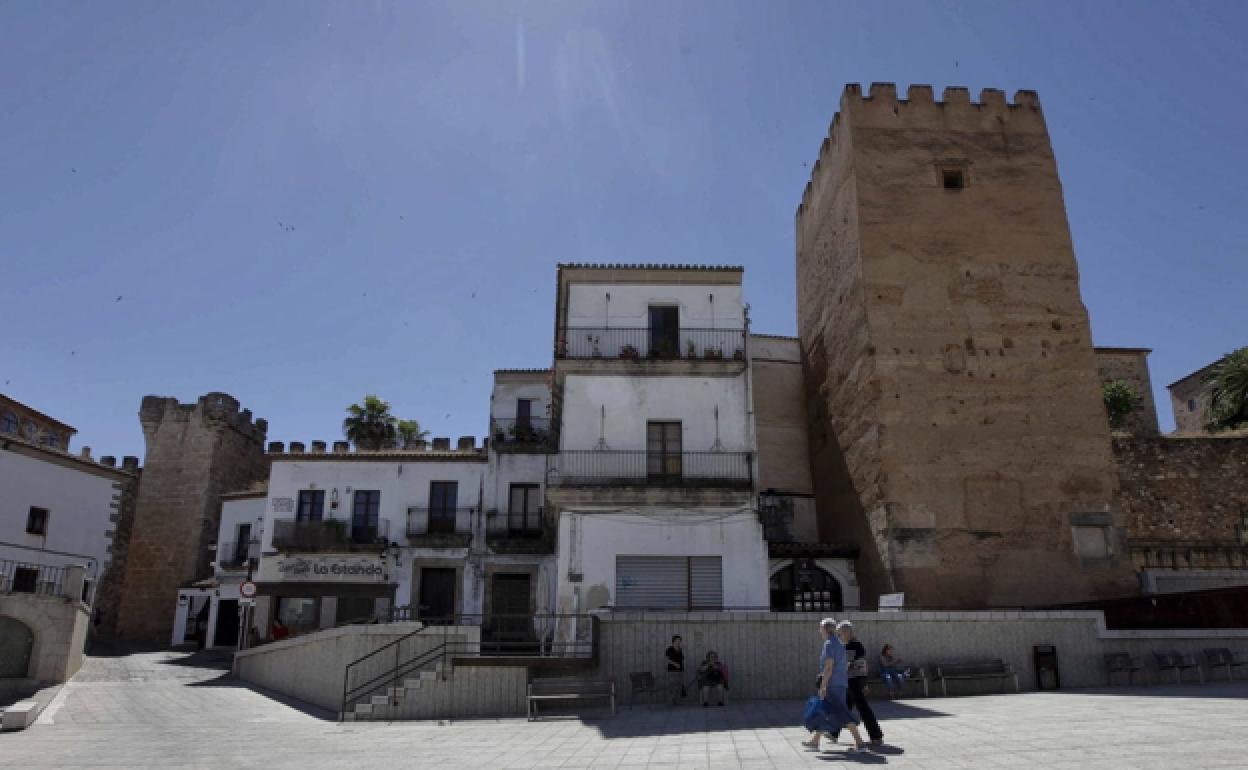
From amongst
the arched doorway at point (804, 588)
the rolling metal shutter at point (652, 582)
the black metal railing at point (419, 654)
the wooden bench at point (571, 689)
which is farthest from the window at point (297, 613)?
the wooden bench at point (571, 689)

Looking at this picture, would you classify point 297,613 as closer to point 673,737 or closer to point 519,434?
point 519,434

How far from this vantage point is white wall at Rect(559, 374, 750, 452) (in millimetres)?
22062

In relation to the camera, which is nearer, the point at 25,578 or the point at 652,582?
the point at 652,582

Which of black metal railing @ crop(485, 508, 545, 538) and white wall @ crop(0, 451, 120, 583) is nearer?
white wall @ crop(0, 451, 120, 583)

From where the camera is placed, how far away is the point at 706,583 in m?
20.7

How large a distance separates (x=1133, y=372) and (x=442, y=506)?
1311 inches

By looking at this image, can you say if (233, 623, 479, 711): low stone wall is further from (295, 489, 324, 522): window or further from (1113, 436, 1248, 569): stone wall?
(1113, 436, 1248, 569): stone wall

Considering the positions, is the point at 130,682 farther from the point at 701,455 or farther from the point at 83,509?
the point at 701,455

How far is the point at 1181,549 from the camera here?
25.3 meters

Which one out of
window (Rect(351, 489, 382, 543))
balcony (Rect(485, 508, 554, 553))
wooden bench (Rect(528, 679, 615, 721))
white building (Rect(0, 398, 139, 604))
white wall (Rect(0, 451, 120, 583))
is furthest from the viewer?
window (Rect(351, 489, 382, 543))

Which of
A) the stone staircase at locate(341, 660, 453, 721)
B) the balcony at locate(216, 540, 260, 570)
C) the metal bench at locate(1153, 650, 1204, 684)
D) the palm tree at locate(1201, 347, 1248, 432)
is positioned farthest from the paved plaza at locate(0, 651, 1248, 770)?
the palm tree at locate(1201, 347, 1248, 432)

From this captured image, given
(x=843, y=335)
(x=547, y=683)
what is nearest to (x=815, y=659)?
(x=547, y=683)

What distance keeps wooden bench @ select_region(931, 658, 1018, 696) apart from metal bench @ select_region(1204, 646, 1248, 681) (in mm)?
3480

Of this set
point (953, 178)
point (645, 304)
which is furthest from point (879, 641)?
point (953, 178)
